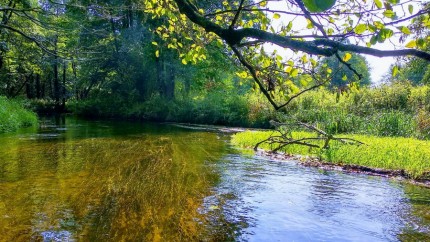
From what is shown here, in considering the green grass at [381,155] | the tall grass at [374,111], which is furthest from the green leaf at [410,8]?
the tall grass at [374,111]

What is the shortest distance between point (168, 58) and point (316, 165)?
66.1 feet

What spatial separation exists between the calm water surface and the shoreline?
1.29 feet

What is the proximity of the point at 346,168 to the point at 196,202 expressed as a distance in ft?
14.3

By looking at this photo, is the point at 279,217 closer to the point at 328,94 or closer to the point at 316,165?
the point at 316,165

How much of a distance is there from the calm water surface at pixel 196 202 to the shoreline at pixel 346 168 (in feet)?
1.29

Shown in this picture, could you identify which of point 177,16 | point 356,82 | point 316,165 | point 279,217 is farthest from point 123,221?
point 316,165

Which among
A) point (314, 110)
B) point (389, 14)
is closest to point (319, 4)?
point (389, 14)

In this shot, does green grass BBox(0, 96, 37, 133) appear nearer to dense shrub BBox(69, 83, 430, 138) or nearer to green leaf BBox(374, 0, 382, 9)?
dense shrub BBox(69, 83, 430, 138)

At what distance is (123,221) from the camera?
4.56 m

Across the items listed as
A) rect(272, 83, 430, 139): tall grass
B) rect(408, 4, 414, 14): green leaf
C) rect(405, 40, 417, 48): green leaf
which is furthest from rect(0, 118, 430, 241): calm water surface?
rect(272, 83, 430, 139): tall grass

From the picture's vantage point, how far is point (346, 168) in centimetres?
837

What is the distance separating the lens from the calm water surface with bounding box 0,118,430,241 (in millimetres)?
4305

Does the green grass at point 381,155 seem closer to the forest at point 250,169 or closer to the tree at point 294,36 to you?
the forest at point 250,169

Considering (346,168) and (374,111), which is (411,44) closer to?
(346,168)
